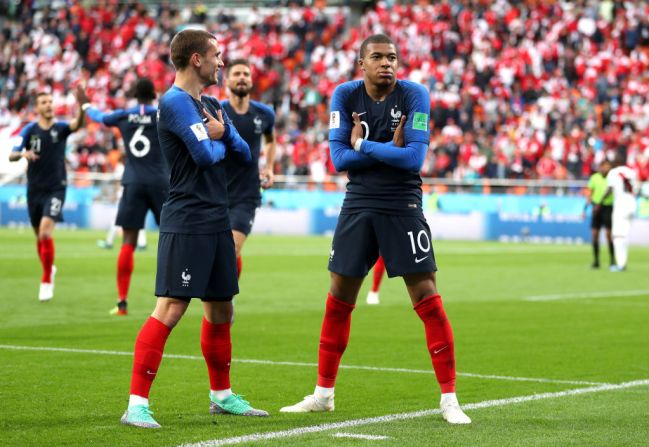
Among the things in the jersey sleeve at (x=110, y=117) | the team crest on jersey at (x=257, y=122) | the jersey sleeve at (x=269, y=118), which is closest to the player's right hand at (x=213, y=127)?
the team crest on jersey at (x=257, y=122)

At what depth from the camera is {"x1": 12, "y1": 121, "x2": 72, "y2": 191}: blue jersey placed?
14883mm

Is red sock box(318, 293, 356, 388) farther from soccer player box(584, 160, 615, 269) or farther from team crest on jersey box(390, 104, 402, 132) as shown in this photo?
soccer player box(584, 160, 615, 269)

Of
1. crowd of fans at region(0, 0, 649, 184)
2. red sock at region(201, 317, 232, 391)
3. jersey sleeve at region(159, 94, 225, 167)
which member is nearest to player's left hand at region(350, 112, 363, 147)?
jersey sleeve at region(159, 94, 225, 167)

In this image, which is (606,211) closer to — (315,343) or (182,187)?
(315,343)

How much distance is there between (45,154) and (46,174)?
0.24 meters

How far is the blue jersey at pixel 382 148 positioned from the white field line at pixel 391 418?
1183mm

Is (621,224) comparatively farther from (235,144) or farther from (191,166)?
(191,166)

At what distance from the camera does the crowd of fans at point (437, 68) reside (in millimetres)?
34750

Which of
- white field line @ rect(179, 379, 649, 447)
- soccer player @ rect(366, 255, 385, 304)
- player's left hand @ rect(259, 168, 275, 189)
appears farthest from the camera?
soccer player @ rect(366, 255, 385, 304)

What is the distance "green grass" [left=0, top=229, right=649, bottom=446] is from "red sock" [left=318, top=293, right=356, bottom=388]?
0.80ft

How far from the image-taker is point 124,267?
13500 mm

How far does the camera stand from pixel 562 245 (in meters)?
31.8

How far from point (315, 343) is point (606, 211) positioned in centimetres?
1402

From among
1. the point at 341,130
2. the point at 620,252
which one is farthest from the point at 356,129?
the point at 620,252
